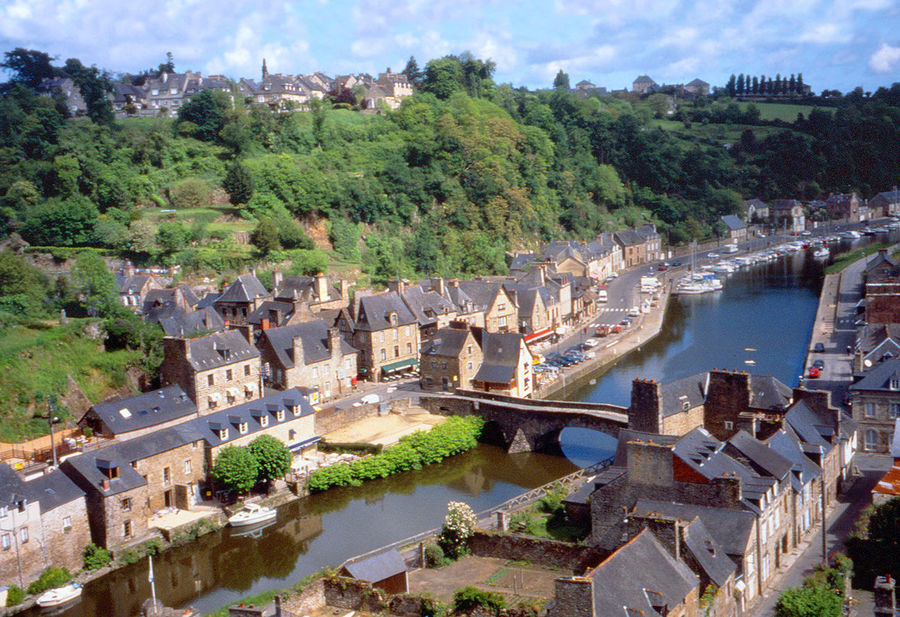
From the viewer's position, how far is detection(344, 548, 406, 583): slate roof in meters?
21.9

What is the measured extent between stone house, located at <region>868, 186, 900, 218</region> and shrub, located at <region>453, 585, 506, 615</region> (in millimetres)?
109453

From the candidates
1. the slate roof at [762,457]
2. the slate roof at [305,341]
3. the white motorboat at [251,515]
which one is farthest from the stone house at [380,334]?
the slate roof at [762,457]

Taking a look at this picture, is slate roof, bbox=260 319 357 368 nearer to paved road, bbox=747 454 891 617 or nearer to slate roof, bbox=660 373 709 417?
slate roof, bbox=660 373 709 417

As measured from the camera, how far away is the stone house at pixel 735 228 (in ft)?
331

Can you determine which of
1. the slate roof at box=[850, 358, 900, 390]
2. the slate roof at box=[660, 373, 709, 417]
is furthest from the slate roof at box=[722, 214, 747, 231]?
the slate roof at box=[660, 373, 709, 417]

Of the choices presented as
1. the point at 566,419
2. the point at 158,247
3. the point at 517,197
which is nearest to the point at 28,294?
the point at 158,247

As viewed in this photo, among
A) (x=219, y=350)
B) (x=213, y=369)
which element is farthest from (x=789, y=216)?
(x=213, y=369)

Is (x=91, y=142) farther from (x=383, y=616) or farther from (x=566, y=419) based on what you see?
(x=383, y=616)

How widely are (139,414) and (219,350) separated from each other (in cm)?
556

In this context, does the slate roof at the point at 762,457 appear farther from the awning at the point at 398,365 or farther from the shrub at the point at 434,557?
the awning at the point at 398,365

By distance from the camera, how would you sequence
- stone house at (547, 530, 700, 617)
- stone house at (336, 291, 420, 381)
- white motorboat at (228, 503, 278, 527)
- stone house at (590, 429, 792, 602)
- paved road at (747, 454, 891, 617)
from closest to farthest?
stone house at (547, 530, 700, 617) < paved road at (747, 454, 891, 617) < stone house at (590, 429, 792, 602) < white motorboat at (228, 503, 278, 527) < stone house at (336, 291, 420, 381)

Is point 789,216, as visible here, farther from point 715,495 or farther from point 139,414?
point 715,495

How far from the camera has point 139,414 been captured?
33.2 metres

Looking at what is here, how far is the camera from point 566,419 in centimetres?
3653
